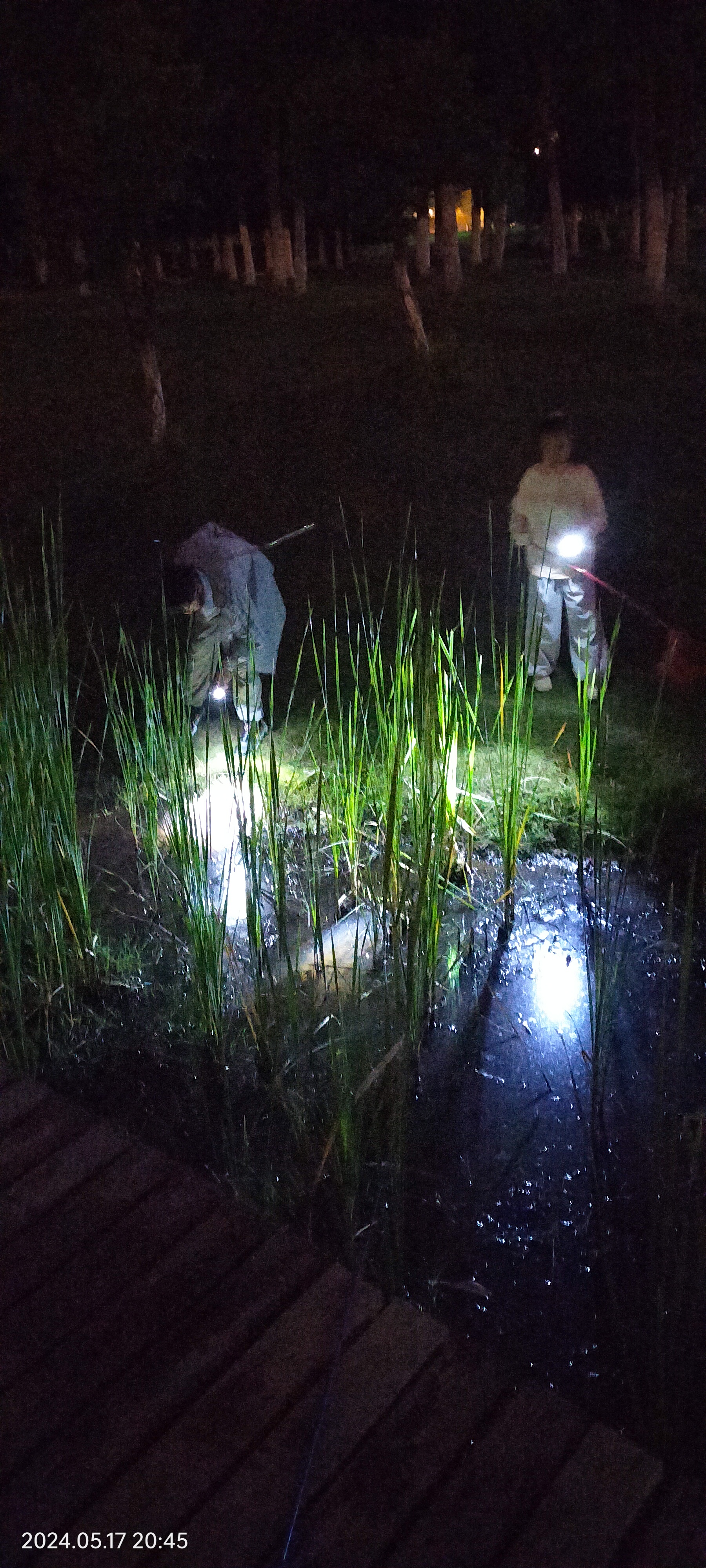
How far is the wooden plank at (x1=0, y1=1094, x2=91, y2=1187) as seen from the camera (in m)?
2.38

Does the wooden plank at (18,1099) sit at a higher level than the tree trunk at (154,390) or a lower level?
lower

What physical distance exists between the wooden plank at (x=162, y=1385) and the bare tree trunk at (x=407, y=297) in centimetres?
863

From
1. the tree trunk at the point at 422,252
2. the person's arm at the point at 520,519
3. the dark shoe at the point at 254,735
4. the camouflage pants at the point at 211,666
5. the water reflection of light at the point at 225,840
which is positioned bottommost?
the water reflection of light at the point at 225,840

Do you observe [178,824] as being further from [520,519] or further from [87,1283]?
[520,519]

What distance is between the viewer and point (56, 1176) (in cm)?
235

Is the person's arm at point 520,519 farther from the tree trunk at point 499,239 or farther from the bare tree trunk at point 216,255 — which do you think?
the bare tree trunk at point 216,255

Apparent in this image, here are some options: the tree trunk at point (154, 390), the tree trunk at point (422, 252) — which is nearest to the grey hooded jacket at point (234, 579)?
the tree trunk at point (154, 390)

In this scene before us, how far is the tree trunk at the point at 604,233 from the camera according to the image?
1005 inches

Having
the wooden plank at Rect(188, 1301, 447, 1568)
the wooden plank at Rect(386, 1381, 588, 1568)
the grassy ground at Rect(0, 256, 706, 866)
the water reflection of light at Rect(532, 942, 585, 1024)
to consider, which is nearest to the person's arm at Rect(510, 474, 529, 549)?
the grassy ground at Rect(0, 256, 706, 866)

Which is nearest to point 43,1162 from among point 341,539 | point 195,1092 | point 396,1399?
point 195,1092

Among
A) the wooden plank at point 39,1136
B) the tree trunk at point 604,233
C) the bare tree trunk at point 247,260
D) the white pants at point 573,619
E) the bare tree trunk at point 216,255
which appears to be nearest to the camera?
the wooden plank at point 39,1136

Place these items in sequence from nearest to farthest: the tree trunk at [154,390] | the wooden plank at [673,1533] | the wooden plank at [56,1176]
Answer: the wooden plank at [673,1533], the wooden plank at [56,1176], the tree trunk at [154,390]

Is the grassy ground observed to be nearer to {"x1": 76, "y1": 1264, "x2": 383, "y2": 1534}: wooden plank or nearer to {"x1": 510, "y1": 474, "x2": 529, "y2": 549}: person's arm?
{"x1": 510, "y1": 474, "x2": 529, "y2": 549}: person's arm

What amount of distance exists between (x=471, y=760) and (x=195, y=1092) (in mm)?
1109
